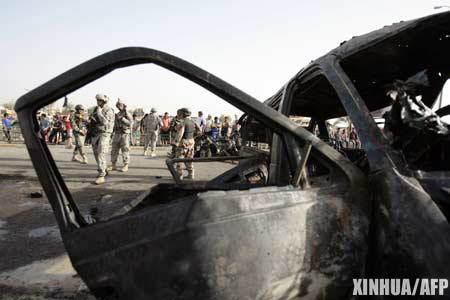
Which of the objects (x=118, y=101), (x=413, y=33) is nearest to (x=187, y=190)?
(x=413, y=33)

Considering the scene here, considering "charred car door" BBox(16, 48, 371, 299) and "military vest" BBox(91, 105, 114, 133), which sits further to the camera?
"military vest" BBox(91, 105, 114, 133)

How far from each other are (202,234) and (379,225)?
743 millimetres

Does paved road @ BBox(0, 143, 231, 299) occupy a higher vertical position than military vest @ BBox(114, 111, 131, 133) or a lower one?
lower

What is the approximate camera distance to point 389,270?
4.55 ft

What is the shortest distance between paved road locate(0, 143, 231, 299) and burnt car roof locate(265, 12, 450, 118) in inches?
87.8

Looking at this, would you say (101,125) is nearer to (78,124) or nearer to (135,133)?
(78,124)

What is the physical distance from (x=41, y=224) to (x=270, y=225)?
12.0 feet

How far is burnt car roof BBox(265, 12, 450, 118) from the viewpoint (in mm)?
1885

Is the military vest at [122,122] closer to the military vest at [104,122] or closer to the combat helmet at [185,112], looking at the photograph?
the military vest at [104,122]

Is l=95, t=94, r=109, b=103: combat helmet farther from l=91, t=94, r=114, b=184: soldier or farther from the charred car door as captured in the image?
the charred car door

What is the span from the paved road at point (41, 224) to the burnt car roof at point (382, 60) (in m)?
2.23

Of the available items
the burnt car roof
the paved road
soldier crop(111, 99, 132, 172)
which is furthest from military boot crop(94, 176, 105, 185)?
the burnt car roof

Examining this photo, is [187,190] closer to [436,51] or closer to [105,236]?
[105,236]

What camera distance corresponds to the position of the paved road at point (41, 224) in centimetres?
257
